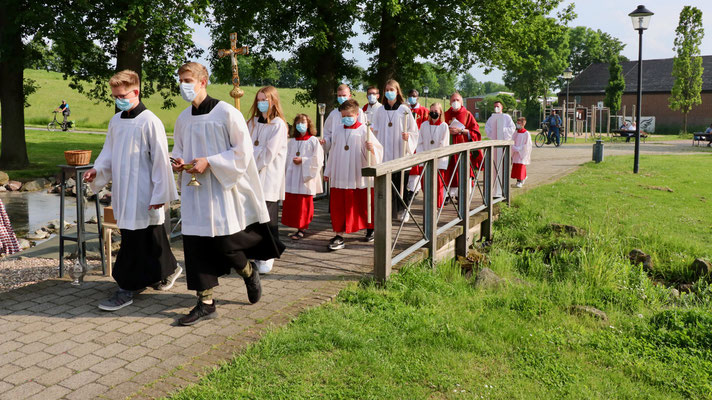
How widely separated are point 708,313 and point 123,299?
5151mm

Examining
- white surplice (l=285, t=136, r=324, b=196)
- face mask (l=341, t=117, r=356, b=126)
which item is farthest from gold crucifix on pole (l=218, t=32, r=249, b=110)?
white surplice (l=285, t=136, r=324, b=196)

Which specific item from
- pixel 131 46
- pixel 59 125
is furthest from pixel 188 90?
pixel 59 125

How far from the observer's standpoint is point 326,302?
556cm

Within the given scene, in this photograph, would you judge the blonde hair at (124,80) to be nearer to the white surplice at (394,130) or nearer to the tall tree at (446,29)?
the white surplice at (394,130)

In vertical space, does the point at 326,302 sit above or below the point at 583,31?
below

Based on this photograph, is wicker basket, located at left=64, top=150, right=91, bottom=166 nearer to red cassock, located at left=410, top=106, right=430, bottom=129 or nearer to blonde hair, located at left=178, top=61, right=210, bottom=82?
blonde hair, located at left=178, top=61, right=210, bottom=82

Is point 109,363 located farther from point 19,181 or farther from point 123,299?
point 19,181

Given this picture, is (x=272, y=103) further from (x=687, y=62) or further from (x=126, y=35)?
(x=687, y=62)

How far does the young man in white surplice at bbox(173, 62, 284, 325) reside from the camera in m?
5.00

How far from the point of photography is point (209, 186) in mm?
5059

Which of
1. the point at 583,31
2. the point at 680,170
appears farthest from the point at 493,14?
the point at 583,31

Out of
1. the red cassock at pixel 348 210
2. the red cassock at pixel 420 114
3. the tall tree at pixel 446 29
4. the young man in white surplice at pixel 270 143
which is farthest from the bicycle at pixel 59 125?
the young man in white surplice at pixel 270 143

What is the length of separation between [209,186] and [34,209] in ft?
35.4

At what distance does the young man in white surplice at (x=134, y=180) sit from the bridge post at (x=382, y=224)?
185 centimetres
